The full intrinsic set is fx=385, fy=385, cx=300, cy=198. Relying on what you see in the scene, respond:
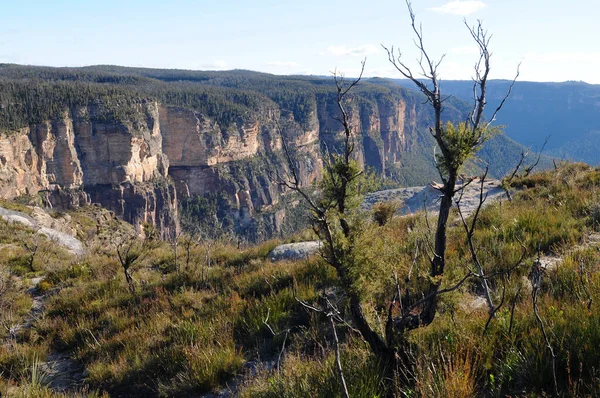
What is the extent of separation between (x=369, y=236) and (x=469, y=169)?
0.87m

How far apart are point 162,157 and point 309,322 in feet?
239

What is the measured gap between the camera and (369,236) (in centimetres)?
251

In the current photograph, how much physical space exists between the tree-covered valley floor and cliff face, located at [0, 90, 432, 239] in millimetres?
30574

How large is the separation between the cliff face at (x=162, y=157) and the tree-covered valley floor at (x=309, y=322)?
3057 cm

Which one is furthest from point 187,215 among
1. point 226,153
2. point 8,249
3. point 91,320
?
point 91,320

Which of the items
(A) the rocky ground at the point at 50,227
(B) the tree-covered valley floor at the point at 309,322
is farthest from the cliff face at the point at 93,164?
(B) the tree-covered valley floor at the point at 309,322

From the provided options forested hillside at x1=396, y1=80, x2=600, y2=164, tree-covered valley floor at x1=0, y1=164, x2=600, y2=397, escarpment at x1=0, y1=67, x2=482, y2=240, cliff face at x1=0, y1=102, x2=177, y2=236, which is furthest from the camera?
forested hillside at x1=396, y1=80, x2=600, y2=164

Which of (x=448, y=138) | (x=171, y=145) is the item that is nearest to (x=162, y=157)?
(x=171, y=145)

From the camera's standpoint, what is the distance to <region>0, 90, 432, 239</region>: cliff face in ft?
168

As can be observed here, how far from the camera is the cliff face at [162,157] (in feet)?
168

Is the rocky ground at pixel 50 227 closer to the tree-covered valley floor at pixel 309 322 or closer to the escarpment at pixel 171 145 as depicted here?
the tree-covered valley floor at pixel 309 322

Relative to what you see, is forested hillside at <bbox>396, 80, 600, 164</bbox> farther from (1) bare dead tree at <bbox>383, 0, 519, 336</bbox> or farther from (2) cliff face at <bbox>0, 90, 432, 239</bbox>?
(1) bare dead tree at <bbox>383, 0, 519, 336</bbox>

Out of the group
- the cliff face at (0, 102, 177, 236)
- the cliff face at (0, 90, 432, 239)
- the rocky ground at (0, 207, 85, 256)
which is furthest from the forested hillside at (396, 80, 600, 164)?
the rocky ground at (0, 207, 85, 256)

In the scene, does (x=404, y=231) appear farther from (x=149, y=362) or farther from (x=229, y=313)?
(x=149, y=362)
